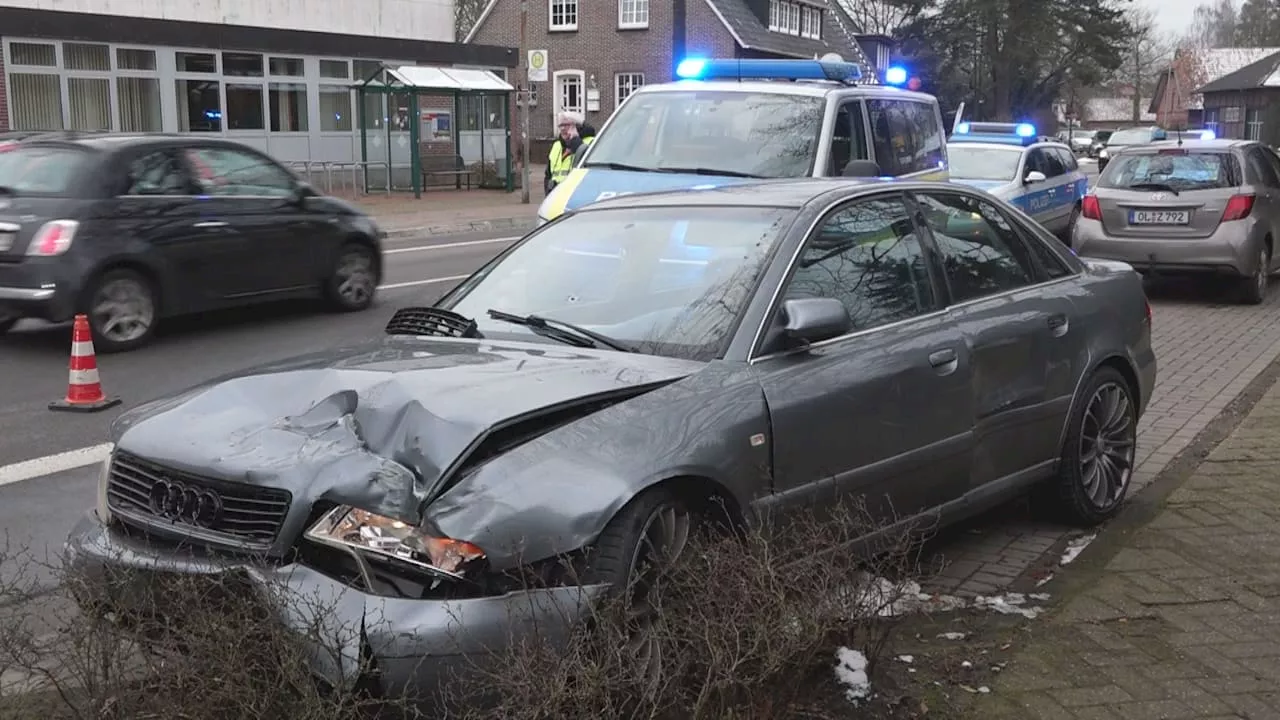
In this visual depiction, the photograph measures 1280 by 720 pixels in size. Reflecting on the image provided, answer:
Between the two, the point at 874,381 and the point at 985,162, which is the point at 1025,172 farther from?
the point at 874,381

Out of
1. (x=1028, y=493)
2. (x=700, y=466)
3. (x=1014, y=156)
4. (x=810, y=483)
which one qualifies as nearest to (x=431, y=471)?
(x=700, y=466)

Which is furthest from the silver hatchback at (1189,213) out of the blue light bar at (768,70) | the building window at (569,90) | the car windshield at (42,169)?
the building window at (569,90)

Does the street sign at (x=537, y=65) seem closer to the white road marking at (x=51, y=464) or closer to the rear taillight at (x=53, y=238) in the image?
the rear taillight at (x=53, y=238)

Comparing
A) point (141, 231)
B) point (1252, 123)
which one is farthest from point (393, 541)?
point (1252, 123)

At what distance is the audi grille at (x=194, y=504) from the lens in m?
3.29

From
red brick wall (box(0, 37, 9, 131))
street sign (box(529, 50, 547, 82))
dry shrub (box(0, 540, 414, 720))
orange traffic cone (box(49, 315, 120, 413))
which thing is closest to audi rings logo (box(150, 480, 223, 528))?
dry shrub (box(0, 540, 414, 720))

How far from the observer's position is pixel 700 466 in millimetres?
3590

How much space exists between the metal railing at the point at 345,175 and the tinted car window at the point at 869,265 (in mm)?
23748

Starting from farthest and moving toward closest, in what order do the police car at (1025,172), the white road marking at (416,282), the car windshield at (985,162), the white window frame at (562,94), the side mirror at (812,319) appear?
the white window frame at (562,94), the car windshield at (985,162), the police car at (1025,172), the white road marking at (416,282), the side mirror at (812,319)

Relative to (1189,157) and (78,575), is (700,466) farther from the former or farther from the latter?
(1189,157)

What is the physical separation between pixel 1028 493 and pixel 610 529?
2.83 metres

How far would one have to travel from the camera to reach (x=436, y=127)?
31.6 m

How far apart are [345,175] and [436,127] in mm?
3634

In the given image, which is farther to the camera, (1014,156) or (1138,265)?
(1014,156)
